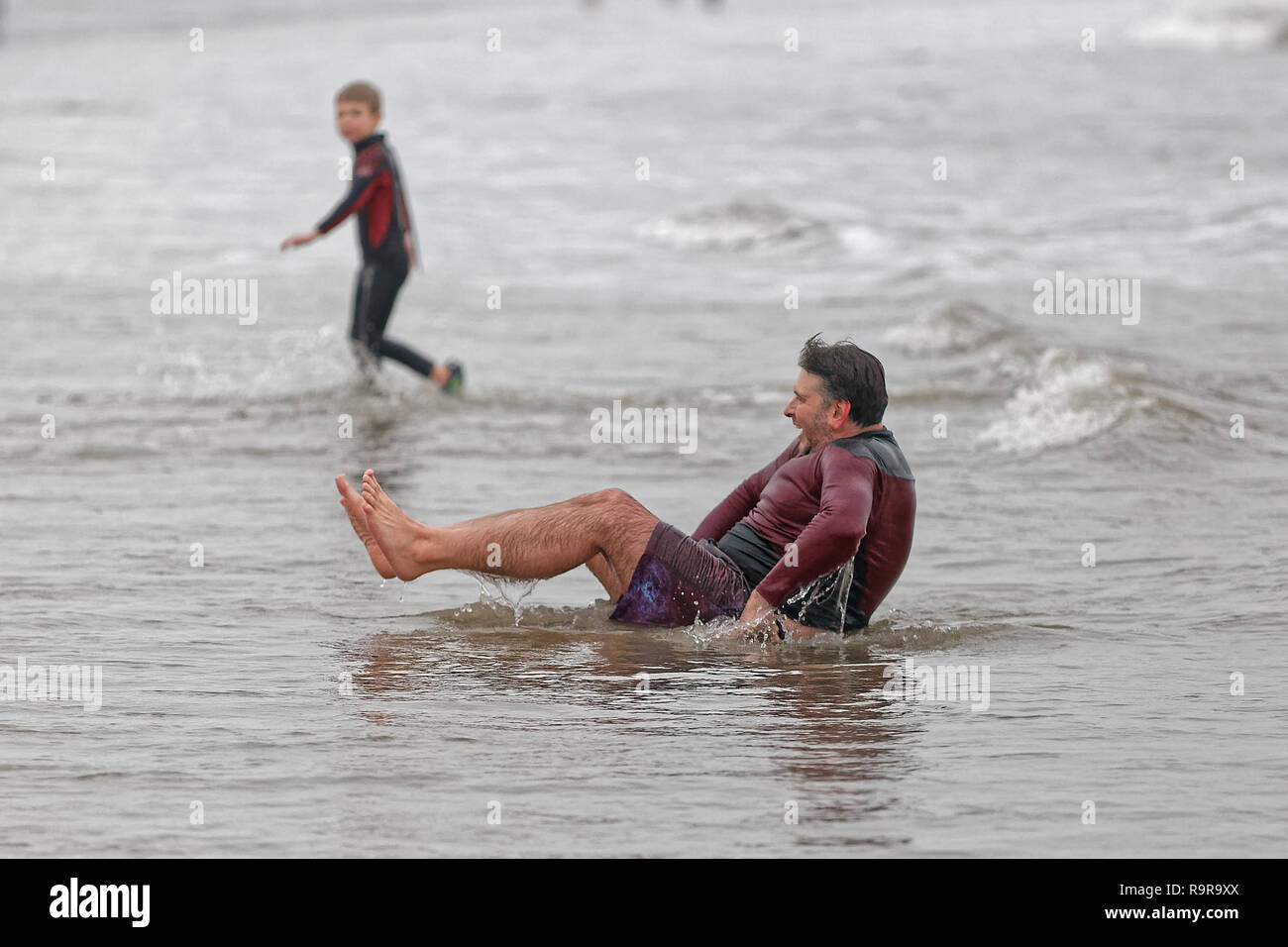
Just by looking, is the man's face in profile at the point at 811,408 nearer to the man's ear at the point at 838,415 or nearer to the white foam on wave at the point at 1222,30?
the man's ear at the point at 838,415

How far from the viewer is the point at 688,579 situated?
21.9ft

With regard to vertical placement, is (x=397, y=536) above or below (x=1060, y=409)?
below

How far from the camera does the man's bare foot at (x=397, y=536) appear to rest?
21.8ft

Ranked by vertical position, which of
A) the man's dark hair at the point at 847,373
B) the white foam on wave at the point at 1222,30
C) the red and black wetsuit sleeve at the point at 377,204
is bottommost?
the man's dark hair at the point at 847,373

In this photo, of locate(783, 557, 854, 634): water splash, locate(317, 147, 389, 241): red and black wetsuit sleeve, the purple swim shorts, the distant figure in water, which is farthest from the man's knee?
locate(317, 147, 389, 241): red and black wetsuit sleeve

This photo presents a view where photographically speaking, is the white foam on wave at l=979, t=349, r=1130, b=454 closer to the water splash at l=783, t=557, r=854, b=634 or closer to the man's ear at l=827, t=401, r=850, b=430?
the water splash at l=783, t=557, r=854, b=634

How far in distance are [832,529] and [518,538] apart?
3.67ft

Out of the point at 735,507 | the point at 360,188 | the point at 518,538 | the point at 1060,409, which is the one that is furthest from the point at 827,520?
the point at 360,188

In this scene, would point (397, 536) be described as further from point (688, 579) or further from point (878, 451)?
point (878, 451)

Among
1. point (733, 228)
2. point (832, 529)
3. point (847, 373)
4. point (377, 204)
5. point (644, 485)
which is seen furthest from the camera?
point (733, 228)

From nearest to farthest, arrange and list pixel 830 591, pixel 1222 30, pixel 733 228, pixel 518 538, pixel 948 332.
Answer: pixel 518 538, pixel 830 591, pixel 948 332, pixel 733 228, pixel 1222 30

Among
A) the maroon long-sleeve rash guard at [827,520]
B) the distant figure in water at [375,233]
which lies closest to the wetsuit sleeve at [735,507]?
the maroon long-sleeve rash guard at [827,520]

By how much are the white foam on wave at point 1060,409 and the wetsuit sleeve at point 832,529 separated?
15.0ft
